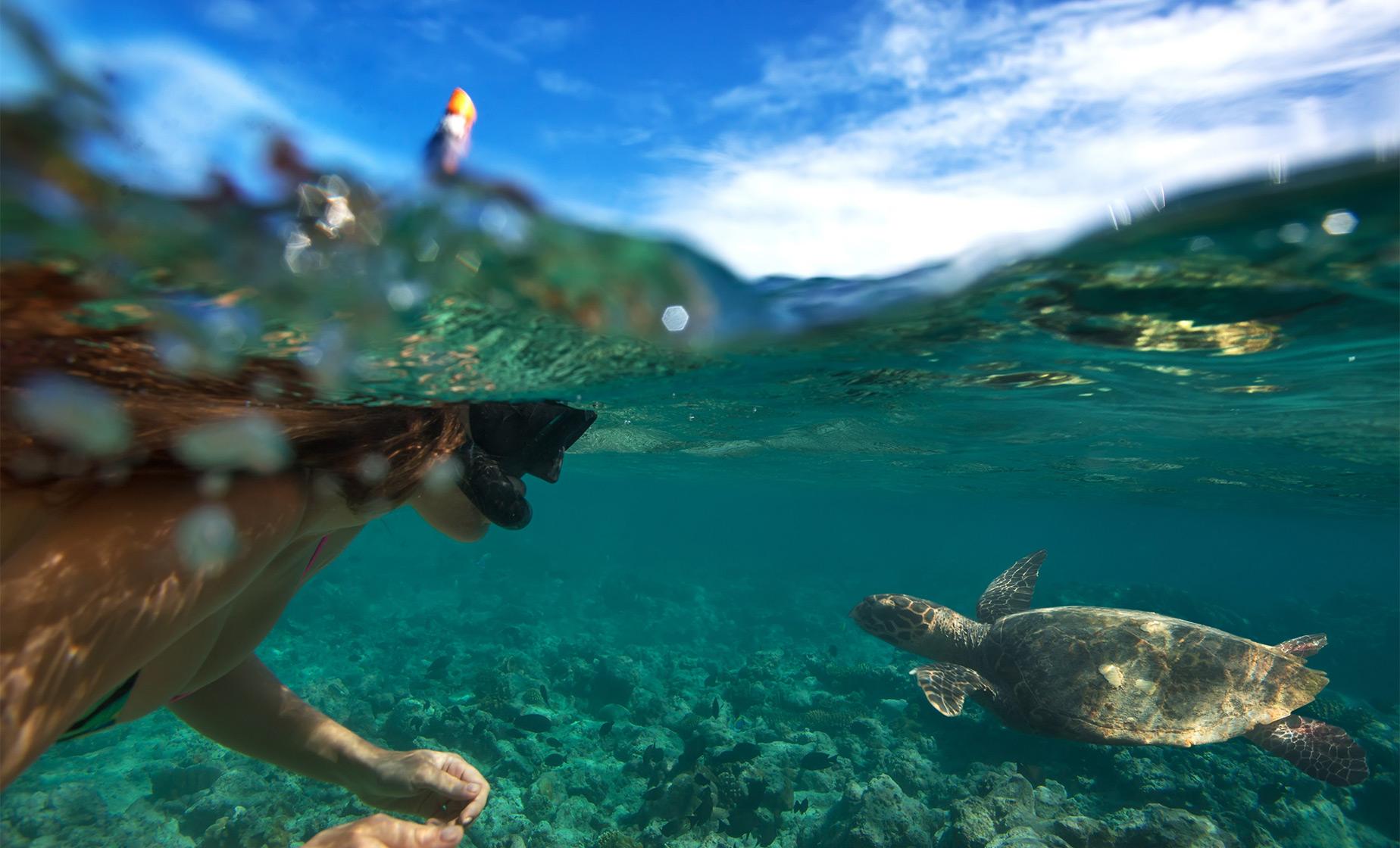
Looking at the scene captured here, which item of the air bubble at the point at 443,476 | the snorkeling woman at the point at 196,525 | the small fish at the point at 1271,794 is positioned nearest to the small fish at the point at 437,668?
the snorkeling woman at the point at 196,525

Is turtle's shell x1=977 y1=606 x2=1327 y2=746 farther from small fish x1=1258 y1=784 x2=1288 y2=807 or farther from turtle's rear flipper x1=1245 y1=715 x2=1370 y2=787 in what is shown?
small fish x1=1258 y1=784 x2=1288 y2=807

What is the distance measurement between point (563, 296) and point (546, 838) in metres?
7.84

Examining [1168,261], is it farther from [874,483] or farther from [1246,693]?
[874,483]

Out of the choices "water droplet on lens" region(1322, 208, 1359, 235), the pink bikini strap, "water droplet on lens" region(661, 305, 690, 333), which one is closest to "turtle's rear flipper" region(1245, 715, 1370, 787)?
"water droplet on lens" region(1322, 208, 1359, 235)

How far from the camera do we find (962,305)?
21.3ft

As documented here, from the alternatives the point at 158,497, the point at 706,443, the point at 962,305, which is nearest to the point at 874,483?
the point at 706,443

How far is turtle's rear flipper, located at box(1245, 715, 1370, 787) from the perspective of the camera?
8.16 metres

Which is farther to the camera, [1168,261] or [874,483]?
[874,483]

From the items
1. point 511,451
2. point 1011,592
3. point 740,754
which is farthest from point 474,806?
point 1011,592

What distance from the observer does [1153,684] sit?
8164 millimetres

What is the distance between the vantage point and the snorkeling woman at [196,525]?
1.58 m

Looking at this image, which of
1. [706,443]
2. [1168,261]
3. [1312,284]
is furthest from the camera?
[706,443]

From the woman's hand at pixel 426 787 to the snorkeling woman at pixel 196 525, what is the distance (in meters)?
0.01

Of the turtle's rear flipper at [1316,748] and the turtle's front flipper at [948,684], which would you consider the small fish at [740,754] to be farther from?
the turtle's rear flipper at [1316,748]
